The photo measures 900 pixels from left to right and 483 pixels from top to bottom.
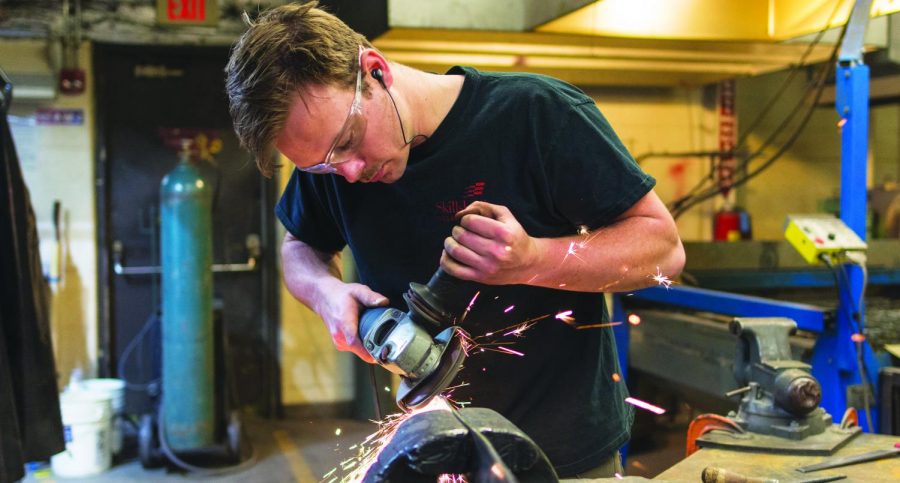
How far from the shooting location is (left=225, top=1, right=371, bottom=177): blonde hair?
3.67 feet

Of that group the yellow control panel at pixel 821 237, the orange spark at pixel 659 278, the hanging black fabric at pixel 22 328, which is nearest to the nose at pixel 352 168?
the orange spark at pixel 659 278

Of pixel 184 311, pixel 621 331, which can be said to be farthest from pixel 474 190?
pixel 184 311

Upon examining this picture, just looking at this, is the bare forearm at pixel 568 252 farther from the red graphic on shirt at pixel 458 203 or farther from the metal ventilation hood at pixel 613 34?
the metal ventilation hood at pixel 613 34

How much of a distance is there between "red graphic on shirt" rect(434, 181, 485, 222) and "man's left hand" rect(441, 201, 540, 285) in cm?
23

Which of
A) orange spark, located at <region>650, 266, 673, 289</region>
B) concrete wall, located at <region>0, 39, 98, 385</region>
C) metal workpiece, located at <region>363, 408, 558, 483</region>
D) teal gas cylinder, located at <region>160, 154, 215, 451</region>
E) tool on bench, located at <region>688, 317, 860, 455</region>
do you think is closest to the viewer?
metal workpiece, located at <region>363, 408, 558, 483</region>

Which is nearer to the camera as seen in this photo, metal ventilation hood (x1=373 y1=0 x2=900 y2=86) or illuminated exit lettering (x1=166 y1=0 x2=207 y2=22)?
metal ventilation hood (x1=373 y1=0 x2=900 y2=86)

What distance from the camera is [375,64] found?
1.22 metres

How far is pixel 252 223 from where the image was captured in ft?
16.1

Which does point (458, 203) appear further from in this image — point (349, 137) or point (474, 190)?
point (349, 137)

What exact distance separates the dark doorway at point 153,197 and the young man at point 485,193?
3380mm

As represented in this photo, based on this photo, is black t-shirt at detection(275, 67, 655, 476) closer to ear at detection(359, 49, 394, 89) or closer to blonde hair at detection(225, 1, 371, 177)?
ear at detection(359, 49, 394, 89)

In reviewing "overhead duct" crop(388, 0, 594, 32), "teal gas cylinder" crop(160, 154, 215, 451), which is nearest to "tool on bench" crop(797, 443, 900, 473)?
"overhead duct" crop(388, 0, 594, 32)

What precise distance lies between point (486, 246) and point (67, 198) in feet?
13.4

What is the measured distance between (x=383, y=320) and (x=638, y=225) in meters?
0.41
